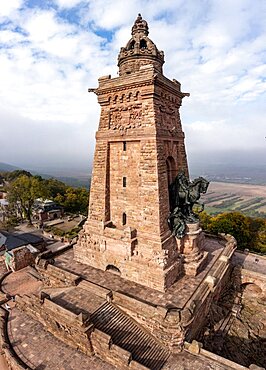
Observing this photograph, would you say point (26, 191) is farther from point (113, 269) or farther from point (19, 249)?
point (113, 269)

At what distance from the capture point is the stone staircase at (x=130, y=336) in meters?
9.48

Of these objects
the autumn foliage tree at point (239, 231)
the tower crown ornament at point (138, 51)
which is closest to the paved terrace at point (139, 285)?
the autumn foliage tree at point (239, 231)

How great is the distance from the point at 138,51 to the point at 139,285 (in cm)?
1333

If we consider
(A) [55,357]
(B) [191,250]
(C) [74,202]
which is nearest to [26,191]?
(C) [74,202]

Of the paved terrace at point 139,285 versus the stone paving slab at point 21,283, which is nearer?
the paved terrace at point 139,285

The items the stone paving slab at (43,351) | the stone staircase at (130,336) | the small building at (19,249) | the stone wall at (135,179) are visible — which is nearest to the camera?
the stone paving slab at (43,351)

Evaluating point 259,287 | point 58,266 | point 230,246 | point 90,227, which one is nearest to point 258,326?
point 259,287

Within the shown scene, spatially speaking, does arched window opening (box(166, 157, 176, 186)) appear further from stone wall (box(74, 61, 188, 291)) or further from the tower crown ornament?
the tower crown ornament

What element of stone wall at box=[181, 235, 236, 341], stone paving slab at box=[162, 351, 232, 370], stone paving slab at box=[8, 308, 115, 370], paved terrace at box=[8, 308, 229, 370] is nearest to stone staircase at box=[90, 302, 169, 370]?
stone paving slab at box=[162, 351, 232, 370]

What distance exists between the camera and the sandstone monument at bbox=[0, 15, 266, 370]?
9773 mm

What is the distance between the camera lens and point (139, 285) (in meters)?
12.4

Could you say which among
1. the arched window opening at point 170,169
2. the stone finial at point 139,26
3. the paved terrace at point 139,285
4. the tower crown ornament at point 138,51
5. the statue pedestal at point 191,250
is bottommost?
the paved terrace at point 139,285

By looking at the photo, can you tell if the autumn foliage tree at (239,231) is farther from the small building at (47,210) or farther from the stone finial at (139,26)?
the small building at (47,210)

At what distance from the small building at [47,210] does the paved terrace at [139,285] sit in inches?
859
